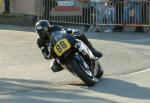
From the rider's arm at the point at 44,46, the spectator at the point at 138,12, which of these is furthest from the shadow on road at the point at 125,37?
the rider's arm at the point at 44,46

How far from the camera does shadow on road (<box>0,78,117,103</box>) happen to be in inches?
372

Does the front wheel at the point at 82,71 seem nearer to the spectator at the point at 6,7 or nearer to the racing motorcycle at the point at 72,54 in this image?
the racing motorcycle at the point at 72,54

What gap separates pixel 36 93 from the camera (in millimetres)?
10125

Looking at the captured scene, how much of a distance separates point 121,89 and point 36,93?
1523 millimetres

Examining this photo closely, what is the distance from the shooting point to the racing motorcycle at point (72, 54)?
34.7ft

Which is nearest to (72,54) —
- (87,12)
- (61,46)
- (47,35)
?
(61,46)

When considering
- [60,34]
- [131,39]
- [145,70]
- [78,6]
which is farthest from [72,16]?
[60,34]

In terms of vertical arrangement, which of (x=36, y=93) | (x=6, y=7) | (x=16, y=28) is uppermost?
(x=6, y=7)

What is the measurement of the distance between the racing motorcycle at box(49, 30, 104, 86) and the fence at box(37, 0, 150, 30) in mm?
9239

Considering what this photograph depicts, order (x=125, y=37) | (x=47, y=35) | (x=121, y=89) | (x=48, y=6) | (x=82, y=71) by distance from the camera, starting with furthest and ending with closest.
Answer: (x=48, y=6) < (x=125, y=37) < (x=47, y=35) < (x=82, y=71) < (x=121, y=89)

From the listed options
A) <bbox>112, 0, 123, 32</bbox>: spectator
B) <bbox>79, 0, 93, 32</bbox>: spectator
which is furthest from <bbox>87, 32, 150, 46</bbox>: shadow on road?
<bbox>79, 0, 93, 32</bbox>: spectator

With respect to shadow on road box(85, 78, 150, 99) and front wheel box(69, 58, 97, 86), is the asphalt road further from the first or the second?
front wheel box(69, 58, 97, 86)

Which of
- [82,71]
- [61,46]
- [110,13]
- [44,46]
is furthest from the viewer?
[110,13]

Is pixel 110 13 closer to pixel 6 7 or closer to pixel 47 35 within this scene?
pixel 6 7
